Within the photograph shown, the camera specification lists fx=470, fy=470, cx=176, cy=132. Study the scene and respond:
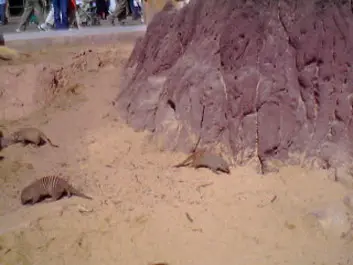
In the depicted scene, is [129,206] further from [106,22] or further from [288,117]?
[106,22]

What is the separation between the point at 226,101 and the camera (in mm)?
5520

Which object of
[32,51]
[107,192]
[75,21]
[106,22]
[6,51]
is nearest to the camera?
[107,192]

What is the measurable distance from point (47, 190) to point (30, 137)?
1444 millimetres

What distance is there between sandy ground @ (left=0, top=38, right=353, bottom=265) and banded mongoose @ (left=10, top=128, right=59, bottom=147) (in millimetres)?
86

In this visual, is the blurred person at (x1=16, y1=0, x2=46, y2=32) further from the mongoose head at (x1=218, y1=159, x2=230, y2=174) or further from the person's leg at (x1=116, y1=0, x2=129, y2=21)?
the mongoose head at (x1=218, y1=159, x2=230, y2=174)

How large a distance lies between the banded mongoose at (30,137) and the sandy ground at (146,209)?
9cm

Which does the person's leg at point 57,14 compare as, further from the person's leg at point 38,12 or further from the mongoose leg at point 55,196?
the mongoose leg at point 55,196

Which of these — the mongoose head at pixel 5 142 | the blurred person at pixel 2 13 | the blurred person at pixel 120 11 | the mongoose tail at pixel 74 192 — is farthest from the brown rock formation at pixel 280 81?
the blurred person at pixel 2 13

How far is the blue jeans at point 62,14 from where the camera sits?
12.1m

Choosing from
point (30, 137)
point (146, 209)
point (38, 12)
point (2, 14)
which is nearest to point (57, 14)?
point (38, 12)

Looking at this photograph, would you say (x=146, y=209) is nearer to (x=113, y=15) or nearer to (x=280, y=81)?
(x=280, y=81)

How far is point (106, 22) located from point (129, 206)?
10.8 meters

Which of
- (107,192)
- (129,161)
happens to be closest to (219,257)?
(107,192)

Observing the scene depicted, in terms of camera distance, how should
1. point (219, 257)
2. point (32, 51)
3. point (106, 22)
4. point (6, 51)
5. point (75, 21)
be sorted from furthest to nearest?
point (106, 22)
point (75, 21)
point (32, 51)
point (6, 51)
point (219, 257)
